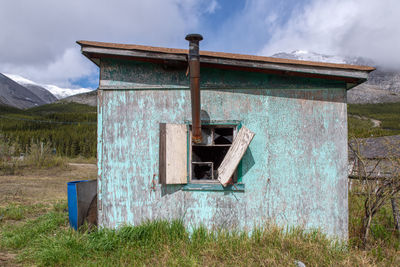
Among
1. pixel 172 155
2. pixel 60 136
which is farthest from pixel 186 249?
pixel 60 136

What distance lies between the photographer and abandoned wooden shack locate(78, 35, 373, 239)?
4.02 metres

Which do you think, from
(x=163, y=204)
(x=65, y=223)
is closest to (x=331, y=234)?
(x=163, y=204)

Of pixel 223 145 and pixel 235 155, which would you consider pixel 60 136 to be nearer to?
pixel 223 145

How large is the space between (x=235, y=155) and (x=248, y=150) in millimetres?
332

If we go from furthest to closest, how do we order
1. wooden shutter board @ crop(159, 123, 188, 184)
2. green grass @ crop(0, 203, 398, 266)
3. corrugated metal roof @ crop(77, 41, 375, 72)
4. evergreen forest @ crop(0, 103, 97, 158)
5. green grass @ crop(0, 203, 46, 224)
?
1. evergreen forest @ crop(0, 103, 97, 158)
2. green grass @ crop(0, 203, 46, 224)
3. wooden shutter board @ crop(159, 123, 188, 184)
4. corrugated metal roof @ crop(77, 41, 375, 72)
5. green grass @ crop(0, 203, 398, 266)

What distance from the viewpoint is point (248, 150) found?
4113mm

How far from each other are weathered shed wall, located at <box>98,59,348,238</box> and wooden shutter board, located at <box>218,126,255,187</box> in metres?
0.27

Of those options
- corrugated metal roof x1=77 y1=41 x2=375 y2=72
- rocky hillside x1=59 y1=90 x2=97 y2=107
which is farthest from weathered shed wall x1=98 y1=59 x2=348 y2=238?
rocky hillside x1=59 y1=90 x2=97 y2=107

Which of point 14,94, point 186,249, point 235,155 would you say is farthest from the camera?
point 14,94

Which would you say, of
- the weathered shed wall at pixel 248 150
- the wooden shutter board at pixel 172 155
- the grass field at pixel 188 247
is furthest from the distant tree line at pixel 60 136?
the wooden shutter board at pixel 172 155

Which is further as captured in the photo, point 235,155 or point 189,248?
point 235,155

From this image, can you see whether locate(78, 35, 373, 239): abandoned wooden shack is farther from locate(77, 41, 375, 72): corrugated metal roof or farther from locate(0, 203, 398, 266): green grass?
locate(0, 203, 398, 266): green grass

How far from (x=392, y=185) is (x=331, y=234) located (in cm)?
117

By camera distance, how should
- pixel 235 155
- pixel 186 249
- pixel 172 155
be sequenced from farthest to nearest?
1. pixel 172 155
2. pixel 235 155
3. pixel 186 249
